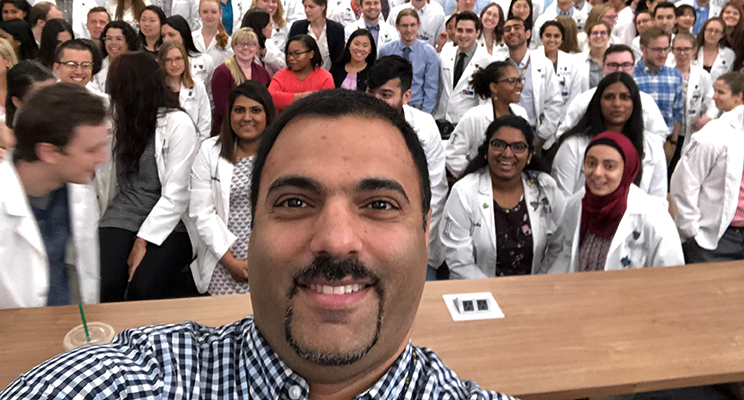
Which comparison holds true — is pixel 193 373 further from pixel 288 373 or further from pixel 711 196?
pixel 711 196

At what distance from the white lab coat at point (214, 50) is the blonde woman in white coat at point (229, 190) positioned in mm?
2135

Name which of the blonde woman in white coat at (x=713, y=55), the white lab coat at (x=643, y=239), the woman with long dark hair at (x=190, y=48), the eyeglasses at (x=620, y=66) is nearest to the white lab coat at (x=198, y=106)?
the woman with long dark hair at (x=190, y=48)

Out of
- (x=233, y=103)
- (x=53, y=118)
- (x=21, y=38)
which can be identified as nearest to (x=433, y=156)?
(x=233, y=103)

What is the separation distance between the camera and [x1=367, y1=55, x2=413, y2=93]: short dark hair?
303 centimetres

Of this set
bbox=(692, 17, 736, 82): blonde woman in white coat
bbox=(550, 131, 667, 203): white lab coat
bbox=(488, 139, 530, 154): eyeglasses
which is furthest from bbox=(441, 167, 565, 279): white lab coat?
bbox=(692, 17, 736, 82): blonde woman in white coat

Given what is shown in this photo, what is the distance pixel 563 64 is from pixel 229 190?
10.1 feet

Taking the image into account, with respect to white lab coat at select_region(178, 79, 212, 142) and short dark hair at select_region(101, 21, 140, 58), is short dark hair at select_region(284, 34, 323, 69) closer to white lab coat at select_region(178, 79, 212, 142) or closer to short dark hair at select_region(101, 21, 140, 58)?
white lab coat at select_region(178, 79, 212, 142)

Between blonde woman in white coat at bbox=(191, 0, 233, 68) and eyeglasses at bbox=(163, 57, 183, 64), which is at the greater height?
blonde woman in white coat at bbox=(191, 0, 233, 68)

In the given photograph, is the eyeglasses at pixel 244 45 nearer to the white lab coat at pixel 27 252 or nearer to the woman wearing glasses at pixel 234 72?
the woman wearing glasses at pixel 234 72

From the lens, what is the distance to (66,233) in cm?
185

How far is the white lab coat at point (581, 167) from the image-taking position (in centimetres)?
311

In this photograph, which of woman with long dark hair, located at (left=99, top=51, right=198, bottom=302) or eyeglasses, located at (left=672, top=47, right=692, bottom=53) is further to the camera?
eyeglasses, located at (left=672, top=47, right=692, bottom=53)

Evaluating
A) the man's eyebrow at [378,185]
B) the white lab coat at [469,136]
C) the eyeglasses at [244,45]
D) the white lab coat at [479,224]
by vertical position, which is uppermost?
the eyeglasses at [244,45]

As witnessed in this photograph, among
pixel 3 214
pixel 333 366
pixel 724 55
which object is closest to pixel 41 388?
pixel 333 366
